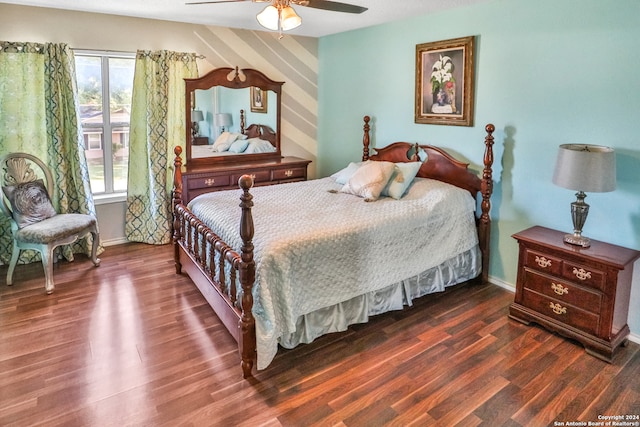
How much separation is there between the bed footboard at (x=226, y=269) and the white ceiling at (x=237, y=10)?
170cm

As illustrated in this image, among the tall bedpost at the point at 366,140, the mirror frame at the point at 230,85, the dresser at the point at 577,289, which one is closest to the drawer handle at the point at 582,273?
the dresser at the point at 577,289

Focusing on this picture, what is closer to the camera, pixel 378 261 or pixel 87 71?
pixel 378 261

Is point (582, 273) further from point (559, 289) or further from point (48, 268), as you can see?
point (48, 268)

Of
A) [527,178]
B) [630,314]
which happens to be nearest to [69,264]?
[527,178]

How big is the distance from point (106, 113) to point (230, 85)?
1.35m

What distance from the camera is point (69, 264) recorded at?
14.0 ft

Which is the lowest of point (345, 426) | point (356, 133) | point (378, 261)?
point (345, 426)

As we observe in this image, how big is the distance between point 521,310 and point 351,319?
1260 millimetres

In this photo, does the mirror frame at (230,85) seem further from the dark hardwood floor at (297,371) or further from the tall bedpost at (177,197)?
the dark hardwood floor at (297,371)

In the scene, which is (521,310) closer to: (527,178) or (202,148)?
(527,178)

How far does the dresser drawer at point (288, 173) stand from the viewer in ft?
16.9

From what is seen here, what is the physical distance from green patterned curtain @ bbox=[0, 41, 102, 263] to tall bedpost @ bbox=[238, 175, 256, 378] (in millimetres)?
2686

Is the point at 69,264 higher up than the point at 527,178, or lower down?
lower down

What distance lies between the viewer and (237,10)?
13.1 ft
